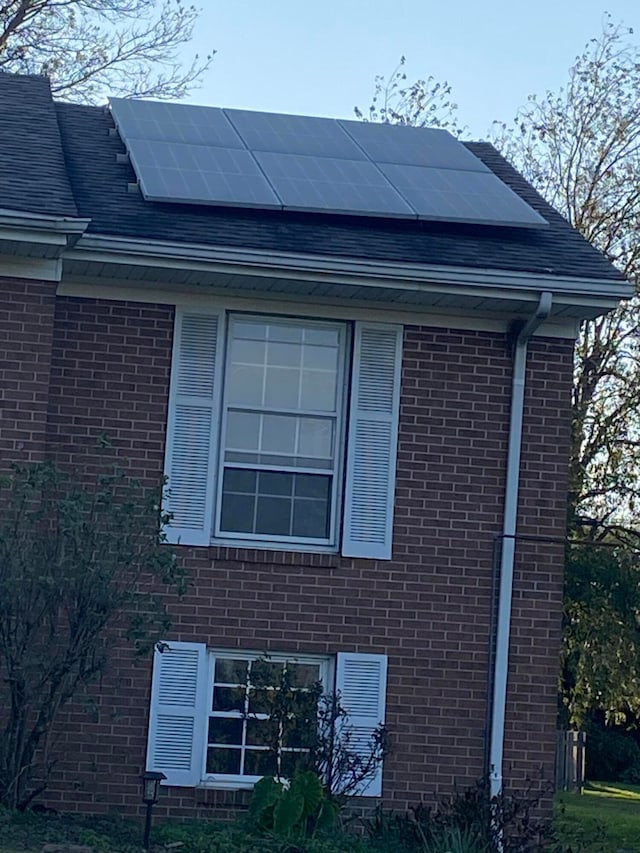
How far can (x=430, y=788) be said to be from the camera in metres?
10.9

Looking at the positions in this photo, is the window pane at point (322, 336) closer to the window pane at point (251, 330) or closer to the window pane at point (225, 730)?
the window pane at point (251, 330)

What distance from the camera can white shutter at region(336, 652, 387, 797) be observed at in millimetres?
10930

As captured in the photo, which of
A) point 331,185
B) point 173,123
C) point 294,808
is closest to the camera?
point 294,808

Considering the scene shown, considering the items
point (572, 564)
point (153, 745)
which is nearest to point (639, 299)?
point (572, 564)

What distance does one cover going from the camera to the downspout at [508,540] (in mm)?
11008

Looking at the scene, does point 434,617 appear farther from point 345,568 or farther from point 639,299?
point 639,299

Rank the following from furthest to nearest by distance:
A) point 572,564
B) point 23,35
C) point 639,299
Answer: point 23,35, point 639,299, point 572,564

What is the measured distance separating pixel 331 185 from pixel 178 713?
4.62 meters

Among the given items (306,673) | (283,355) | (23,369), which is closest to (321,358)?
(283,355)

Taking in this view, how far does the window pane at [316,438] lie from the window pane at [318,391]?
0.10 meters

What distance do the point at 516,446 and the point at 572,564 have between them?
359 inches

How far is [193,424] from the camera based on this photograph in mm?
11039

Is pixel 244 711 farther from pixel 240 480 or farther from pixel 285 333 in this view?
pixel 285 333

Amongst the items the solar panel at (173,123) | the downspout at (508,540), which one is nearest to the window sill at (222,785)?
the downspout at (508,540)
